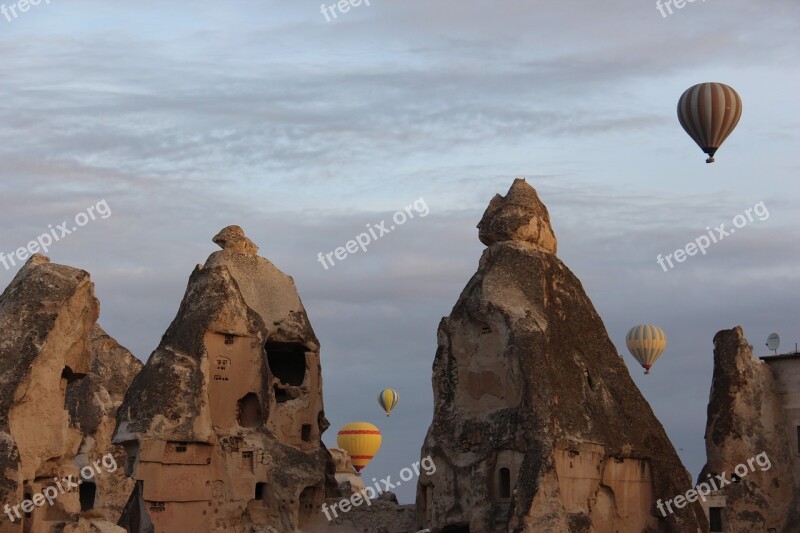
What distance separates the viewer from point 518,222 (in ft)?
150

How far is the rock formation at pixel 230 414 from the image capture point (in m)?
45.0

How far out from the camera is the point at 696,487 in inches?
1811

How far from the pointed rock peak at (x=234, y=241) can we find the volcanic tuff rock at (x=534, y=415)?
6.55m

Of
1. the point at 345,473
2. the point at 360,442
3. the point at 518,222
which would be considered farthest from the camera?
the point at 360,442

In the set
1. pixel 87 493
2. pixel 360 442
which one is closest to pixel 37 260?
pixel 87 493

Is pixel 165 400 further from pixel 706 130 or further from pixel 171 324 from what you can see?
pixel 706 130

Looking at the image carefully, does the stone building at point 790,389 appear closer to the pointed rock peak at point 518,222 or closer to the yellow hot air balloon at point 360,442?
the pointed rock peak at point 518,222

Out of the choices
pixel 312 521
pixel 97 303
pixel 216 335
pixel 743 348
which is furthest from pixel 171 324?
pixel 743 348

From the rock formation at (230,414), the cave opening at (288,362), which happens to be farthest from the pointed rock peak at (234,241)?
the cave opening at (288,362)

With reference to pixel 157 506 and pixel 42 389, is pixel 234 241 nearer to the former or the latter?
pixel 157 506

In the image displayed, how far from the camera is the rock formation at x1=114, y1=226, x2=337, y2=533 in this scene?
4497cm

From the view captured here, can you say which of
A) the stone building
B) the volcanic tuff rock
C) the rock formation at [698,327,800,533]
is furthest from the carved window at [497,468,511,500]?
the stone building

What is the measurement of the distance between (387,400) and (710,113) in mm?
22481

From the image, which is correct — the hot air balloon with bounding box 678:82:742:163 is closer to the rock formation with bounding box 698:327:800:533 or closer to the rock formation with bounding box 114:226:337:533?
the rock formation with bounding box 698:327:800:533
